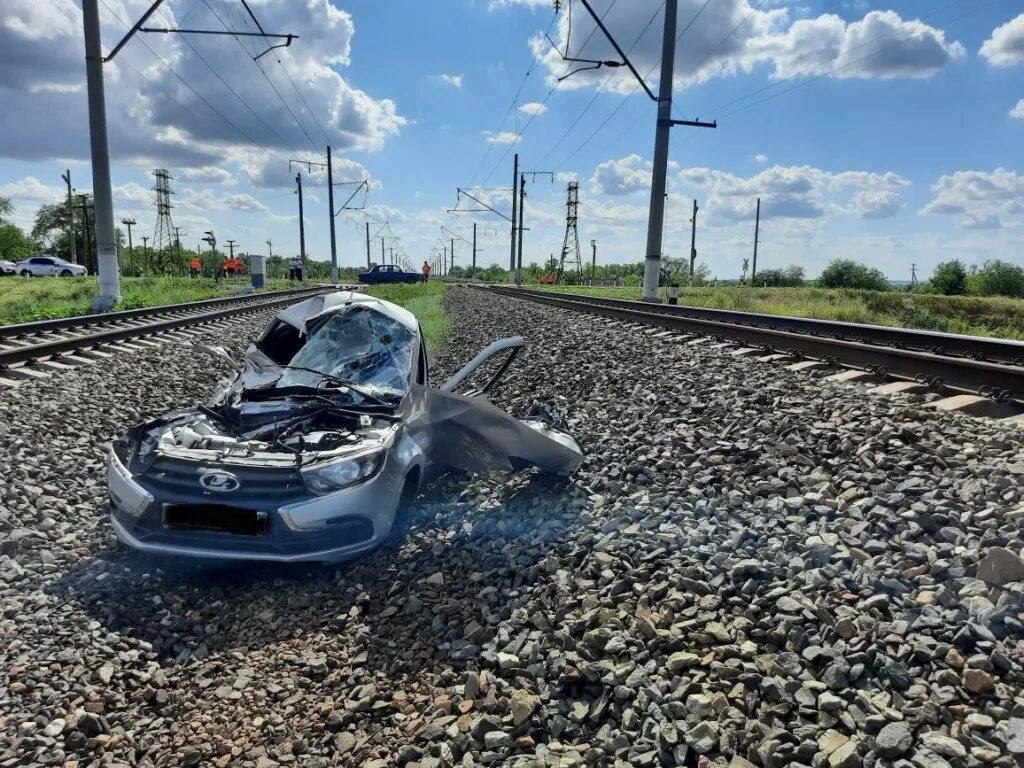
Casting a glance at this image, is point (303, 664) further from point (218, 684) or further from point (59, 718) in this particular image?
point (59, 718)

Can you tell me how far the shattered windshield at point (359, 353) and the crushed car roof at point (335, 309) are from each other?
0.07 m

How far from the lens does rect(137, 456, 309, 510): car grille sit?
367 centimetres

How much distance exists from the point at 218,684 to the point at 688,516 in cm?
257

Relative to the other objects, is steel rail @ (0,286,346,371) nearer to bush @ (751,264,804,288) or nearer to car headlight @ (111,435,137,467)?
car headlight @ (111,435,137,467)

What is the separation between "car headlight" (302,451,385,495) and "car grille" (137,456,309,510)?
0.19 feet

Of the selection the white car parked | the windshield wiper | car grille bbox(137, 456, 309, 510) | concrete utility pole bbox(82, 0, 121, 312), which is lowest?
car grille bbox(137, 456, 309, 510)

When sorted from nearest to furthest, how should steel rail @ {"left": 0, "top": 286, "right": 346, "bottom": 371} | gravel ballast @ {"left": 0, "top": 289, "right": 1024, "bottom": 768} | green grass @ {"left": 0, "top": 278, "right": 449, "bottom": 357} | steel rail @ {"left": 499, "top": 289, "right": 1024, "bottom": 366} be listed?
gravel ballast @ {"left": 0, "top": 289, "right": 1024, "bottom": 768} < steel rail @ {"left": 499, "top": 289, "right": 1024, "bottom": 366} < steel rail @ {"left": 0, "top": 286, "right": 346, "bottom": 371} < green grass @ {"left": 0, "top": 278, "right": 449, "bottom": 357}

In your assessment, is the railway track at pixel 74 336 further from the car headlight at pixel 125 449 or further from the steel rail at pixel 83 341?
the car headlight at pixel 125 449

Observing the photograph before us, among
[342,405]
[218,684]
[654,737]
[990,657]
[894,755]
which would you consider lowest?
[218,684]

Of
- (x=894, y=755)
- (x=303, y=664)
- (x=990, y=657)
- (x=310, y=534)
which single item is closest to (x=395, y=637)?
(x=303, y=664)

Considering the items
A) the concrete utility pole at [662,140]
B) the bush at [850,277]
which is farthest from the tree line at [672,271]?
the concrete utility pole at [662,140]

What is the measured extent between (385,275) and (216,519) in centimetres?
5347

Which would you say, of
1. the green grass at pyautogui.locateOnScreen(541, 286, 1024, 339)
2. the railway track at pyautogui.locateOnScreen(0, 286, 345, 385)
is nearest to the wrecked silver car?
the railway track at pyautogui.locateOnScreen(0, 286, 345, 385)

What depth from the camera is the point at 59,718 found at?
9.07ft
